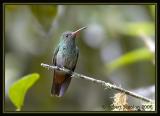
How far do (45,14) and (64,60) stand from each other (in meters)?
1.31

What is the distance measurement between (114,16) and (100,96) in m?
0.91

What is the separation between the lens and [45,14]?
341 centimetres

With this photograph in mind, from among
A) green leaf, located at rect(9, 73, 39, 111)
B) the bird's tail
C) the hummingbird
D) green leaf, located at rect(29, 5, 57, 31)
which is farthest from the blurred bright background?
green leaf, located at rect(9, 73, 39, 111)

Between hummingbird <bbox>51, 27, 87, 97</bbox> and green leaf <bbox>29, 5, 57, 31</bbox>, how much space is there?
28.7 inches

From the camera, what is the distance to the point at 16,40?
6.31m

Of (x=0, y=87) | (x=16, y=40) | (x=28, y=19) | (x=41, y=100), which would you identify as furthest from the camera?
(x=16, y=40)

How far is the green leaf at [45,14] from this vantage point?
132 inches

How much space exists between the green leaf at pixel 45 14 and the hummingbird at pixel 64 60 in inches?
28.7

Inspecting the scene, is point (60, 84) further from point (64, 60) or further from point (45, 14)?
point (45, 14)

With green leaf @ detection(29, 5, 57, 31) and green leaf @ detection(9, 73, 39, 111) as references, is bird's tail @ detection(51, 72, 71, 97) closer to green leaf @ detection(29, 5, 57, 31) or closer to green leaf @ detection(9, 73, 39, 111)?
green leaf @ detection(29, 5, 57, 31)

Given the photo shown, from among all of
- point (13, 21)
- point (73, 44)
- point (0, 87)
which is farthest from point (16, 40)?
point (0, 87)

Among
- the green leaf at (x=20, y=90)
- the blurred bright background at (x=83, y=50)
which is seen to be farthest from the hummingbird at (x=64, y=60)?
the green leaf at (x=20, y=90)

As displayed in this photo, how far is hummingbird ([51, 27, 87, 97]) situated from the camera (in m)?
4.16

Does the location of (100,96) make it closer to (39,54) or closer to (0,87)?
(39,54)
